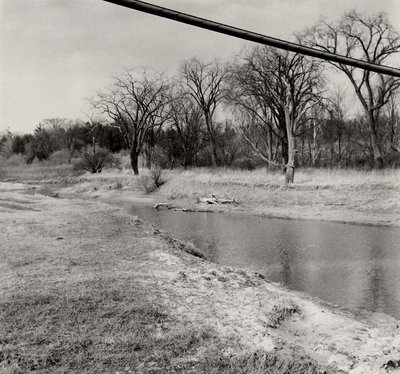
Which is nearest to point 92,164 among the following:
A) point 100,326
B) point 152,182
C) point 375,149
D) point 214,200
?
point 152,182

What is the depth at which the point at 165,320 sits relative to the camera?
5.21m

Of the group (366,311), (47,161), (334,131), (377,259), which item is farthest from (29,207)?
(47,161)

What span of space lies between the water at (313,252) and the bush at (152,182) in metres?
9.50

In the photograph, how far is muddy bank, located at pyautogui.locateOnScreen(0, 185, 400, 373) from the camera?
13.9ft

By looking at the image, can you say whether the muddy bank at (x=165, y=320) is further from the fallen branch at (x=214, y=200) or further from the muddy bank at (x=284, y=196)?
the fallen branch at (x=214, y=200)

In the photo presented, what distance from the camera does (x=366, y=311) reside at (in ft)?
23.1

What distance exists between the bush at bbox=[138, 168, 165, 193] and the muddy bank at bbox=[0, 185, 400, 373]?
20.1 metres

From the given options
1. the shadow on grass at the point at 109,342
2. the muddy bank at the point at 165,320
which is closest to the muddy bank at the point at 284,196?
the muddy bank at the point at 165,320

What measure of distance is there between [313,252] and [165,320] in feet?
25.3

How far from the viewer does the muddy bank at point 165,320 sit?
13.9ft

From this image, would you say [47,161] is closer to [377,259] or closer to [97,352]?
[377,259]

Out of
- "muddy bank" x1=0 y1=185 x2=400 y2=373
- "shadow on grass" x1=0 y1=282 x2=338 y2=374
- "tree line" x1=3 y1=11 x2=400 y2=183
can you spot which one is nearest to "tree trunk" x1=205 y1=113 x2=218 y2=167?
"tree line" x1=3 y1=11 x2=400 y2=183

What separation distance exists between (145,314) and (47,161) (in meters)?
56.2

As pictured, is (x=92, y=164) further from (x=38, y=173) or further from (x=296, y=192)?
(x=296, y=192)
